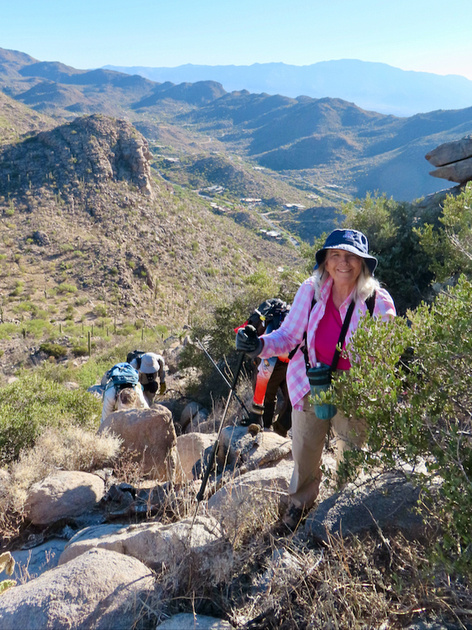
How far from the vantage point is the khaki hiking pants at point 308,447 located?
237cm

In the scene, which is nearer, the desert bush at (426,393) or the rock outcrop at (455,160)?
the desert bush at (426,393)

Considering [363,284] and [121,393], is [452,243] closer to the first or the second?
[363,284]

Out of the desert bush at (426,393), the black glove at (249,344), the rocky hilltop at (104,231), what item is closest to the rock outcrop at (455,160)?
the black glove at (249,344)

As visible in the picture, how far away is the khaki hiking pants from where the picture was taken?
2.37 metres

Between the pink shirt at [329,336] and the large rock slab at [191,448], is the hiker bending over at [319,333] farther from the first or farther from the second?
the large rock slab at [191,448]

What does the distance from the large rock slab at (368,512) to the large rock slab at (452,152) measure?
10777 millimetres

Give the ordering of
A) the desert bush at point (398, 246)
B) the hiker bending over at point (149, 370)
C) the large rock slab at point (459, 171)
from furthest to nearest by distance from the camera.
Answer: the large rock slab at point (459, 171) < the desert bush at point (398, 246) < the hiker bending over at point (149, 370)

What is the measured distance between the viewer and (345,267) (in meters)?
2.33

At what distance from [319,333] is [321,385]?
32 cm

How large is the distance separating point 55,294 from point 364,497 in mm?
23171

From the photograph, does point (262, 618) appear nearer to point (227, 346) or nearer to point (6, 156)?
point (227, 346)

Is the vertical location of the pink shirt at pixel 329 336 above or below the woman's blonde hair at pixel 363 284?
below

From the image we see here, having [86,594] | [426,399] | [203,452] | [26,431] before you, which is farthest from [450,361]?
[26,431]

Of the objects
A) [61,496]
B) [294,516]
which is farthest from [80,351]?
[294,516]
